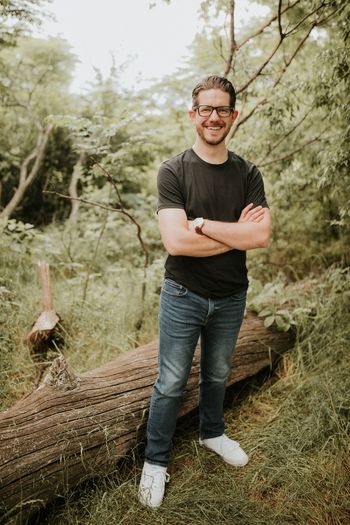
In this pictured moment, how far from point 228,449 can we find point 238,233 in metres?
1.52

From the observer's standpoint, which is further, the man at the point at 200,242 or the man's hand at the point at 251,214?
the man's hand at the point at 251,214

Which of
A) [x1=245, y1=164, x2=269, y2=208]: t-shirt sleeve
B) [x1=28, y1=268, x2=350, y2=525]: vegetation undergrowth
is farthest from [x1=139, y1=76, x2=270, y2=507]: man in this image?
[x1=28, y1=268, x2=350, y2=525]: vegetation undergrowth

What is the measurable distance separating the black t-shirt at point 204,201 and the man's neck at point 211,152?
29mm

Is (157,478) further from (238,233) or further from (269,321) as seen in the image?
(269,321)

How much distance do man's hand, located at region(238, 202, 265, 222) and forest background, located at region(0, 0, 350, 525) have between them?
1.52 meters

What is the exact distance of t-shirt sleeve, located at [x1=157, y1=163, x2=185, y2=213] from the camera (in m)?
2.19

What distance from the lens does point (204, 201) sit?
2229 mm

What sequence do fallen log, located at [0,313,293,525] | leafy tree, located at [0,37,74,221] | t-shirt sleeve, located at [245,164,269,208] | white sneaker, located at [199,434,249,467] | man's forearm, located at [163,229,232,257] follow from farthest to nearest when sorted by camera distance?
leafy tree, located at [0,37,74,221]
white sneaker, located at [199,434,249,467]
t-shirt sleeve, located at [245,164,269,208]
man's forearm, located at [163,229,232,257]
fallen log, located at [0,313,293,525]

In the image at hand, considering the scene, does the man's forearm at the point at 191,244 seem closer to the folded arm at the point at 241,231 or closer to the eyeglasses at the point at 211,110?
the folded arm at the point at 241,231

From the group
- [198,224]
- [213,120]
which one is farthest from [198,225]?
[213,120]

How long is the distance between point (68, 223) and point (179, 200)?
208 inches

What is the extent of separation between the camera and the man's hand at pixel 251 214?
7.56 feet

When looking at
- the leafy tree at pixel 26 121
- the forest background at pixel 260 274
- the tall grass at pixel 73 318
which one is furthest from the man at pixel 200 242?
the leafy tree at pixel 26 121

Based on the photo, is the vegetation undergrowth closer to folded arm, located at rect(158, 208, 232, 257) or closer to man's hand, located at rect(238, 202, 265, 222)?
folded arm, located at rect(158, 208, 232, 257)
